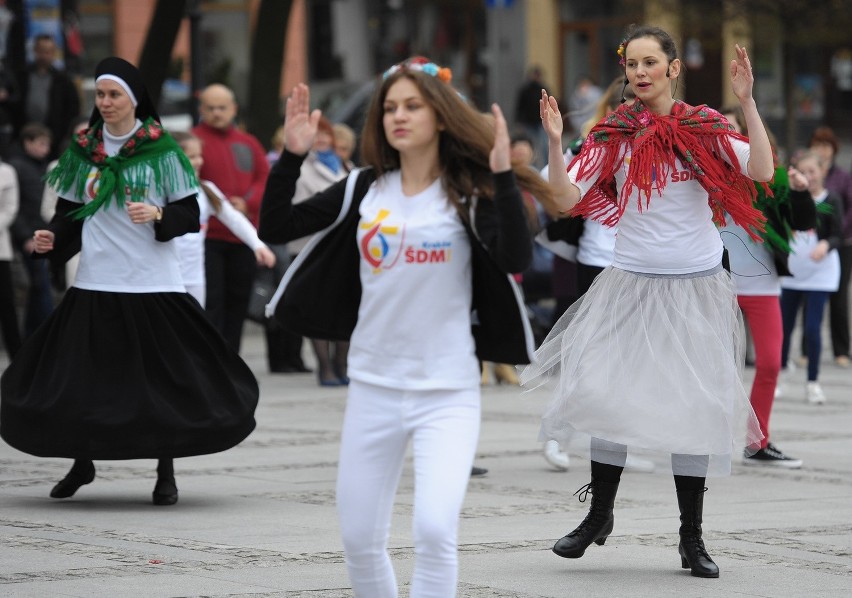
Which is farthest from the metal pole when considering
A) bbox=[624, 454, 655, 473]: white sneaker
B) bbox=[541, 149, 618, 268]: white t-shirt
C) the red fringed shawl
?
the red fringed shawl

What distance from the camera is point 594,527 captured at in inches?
261

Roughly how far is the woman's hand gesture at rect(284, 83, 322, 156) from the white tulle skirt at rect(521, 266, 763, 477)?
6.78 ft

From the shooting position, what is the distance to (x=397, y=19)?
3772 cm

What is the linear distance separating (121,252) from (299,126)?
310 centimetres

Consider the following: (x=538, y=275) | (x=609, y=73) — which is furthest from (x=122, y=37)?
(x=538, y=275)

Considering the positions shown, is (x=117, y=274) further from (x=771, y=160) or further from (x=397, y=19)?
(x=397, y=19)

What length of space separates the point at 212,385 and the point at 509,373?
591 centimetres

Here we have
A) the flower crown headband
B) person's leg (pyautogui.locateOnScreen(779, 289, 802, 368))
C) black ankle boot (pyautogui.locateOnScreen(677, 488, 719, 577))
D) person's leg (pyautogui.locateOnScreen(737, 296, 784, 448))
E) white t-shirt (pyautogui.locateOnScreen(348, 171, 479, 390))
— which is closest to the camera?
white t-shirt (pyautogui.locateOnScreen(348, 171, 479, 390))

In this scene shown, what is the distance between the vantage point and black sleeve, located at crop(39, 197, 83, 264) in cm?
806

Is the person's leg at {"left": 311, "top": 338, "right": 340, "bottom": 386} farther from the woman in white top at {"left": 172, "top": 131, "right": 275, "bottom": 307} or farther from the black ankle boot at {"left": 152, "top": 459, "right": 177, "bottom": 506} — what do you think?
the black ankle boot at {"left": 152, "top": 459, "right": 177, "bottom": 506}

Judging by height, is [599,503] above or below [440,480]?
below

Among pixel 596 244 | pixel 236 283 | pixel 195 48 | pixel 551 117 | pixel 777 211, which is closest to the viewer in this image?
pixel 551 117

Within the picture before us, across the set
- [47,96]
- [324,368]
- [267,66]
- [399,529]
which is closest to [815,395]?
[324,368]

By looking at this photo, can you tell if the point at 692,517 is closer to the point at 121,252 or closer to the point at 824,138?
the point at 121,252
